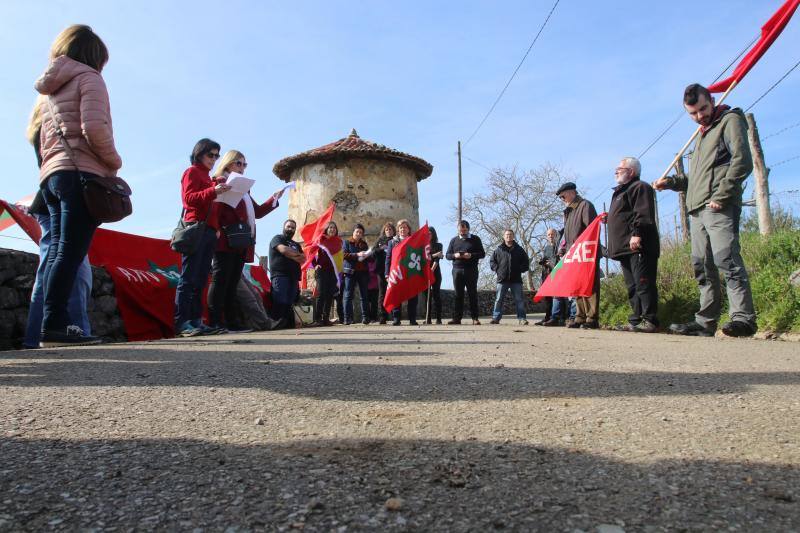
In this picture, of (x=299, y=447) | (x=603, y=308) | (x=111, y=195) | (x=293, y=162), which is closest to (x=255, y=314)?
(x=111, y=195)

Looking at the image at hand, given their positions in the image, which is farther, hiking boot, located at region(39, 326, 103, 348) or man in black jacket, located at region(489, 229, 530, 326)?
man in black jacket, located at region(489, 229, 530, 326)

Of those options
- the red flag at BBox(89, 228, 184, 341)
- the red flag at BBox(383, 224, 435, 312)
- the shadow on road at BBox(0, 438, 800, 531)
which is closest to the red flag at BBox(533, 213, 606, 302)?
the red flag at BBox(383, 224, 435, 312)

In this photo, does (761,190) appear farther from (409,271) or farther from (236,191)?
(236,191)

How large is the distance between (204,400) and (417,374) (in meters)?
1.06

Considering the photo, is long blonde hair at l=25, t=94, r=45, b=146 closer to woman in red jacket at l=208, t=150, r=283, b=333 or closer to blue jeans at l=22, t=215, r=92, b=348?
blue jeans at l=22, t=215, r=92, b=348

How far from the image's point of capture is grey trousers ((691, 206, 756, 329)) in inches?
184

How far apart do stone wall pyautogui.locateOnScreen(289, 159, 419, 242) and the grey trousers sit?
10.8 meters

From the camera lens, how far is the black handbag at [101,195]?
3.80m

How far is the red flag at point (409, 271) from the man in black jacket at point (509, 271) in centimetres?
110

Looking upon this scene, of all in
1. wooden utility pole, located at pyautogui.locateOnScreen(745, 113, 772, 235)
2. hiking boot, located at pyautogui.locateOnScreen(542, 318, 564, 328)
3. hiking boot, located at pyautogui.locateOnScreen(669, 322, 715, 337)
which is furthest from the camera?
wooden utility pole, located at pyautogui.locateOnScreen(745, 113, 772, 235)

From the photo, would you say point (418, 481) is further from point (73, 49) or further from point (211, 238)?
point (211, 238)

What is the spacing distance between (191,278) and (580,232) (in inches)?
187

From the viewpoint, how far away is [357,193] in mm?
15688

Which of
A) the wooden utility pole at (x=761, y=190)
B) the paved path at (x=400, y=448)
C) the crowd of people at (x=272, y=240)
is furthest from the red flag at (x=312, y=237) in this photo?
the wooden utility pole at (x=761, y=190)
